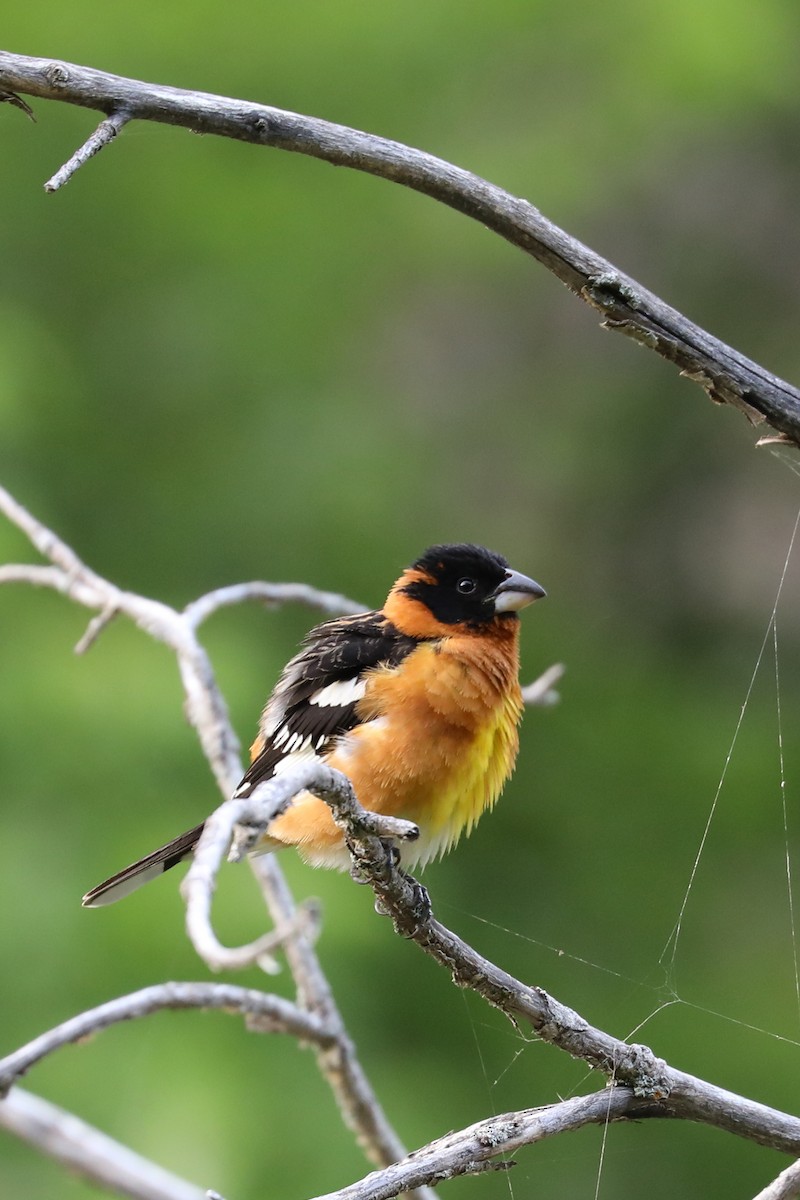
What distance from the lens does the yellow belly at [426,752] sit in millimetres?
2846

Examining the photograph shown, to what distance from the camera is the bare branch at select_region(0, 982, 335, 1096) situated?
1751 millimetres

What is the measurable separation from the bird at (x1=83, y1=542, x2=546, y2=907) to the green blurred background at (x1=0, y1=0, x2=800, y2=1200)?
3.32 feet

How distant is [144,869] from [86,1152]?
69 centimetres

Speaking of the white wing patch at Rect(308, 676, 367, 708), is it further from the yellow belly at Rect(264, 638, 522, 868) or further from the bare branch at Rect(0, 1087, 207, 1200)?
the bare branch at Rect(0, 1087, 207, 1200)

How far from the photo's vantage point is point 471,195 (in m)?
1.86

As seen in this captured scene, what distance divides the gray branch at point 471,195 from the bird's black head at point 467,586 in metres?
1.26

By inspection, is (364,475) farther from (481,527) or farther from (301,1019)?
(301,1019)

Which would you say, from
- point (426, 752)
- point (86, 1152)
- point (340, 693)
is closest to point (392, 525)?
point (340, 693)

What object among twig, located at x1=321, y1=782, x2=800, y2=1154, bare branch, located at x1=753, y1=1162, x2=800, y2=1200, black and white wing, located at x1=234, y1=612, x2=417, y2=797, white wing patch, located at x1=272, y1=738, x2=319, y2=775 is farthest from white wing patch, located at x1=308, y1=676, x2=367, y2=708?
bare branch, located at x1=753, y1=1162, x2=800, y2=1200

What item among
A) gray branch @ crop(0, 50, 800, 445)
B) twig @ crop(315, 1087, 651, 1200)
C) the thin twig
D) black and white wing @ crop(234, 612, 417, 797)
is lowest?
twig @ crop(315, 1087, 651, 1200)

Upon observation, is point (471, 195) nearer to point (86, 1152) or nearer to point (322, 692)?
point (322, 692)

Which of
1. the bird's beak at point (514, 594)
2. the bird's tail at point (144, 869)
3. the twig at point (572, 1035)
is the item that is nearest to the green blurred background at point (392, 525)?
the bird's tail at point (144, 869)

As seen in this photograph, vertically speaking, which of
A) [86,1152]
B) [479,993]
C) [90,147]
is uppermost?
[90,147]

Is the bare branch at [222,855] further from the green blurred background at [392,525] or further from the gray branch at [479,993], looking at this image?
the green blurred background at [392,525]
